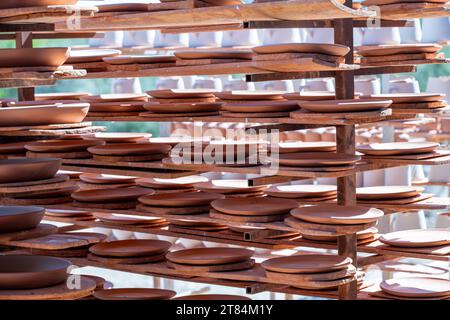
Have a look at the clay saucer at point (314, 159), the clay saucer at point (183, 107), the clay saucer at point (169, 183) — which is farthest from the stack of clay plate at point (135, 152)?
the clay saucer at point (314, 159)

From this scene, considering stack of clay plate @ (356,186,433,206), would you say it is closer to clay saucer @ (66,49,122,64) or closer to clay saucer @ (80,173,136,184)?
clay saucer @ (80,173,136,184)

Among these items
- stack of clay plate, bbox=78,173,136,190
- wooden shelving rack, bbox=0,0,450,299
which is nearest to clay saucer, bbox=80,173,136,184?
stack of clay plate, bbox=78,173,136,190

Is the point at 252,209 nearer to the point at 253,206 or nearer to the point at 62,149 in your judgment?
the point at 253,206

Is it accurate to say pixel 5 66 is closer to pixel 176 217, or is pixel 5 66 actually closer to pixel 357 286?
pixel 176 217

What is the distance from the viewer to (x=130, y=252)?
3.65 meters

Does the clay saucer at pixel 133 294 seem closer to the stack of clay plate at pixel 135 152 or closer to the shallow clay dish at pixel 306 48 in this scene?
the stack of clay plate at pixel 135 152

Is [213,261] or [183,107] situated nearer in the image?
[213,261]

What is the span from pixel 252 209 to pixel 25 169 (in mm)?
853

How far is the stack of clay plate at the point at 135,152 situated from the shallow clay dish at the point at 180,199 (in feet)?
0.53

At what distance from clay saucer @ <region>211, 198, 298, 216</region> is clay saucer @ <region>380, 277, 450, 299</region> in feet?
1.63

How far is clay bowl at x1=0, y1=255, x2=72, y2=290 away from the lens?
8.87 feet

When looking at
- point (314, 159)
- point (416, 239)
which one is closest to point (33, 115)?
point (314, 159)
